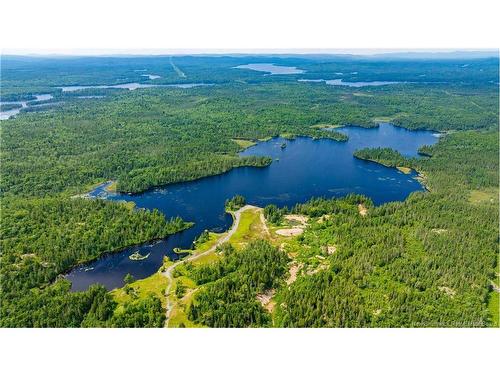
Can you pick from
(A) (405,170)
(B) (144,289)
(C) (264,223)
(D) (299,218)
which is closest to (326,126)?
(A) (405,170)

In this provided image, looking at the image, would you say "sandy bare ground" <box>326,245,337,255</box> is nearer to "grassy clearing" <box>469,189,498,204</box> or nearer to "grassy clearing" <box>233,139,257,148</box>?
"grassy clearing" <box>469,189,498,204</box>

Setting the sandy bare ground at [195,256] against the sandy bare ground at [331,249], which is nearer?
the sandy bare ground at [195,256]

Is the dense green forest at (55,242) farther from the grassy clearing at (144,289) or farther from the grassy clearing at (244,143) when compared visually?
the grassy clearing at (244,143)

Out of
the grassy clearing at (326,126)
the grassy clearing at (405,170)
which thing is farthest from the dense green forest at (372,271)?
the grassy clearing at (326,126)

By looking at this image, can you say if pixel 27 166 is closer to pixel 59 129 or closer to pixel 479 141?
pixel 59 129

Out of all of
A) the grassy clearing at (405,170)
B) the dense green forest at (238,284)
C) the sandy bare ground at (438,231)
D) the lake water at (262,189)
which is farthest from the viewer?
the grassy clearing at (405,170)

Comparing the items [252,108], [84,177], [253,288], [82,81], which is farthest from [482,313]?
[82,81]

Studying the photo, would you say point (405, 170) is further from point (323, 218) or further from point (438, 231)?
point (323, 218)
